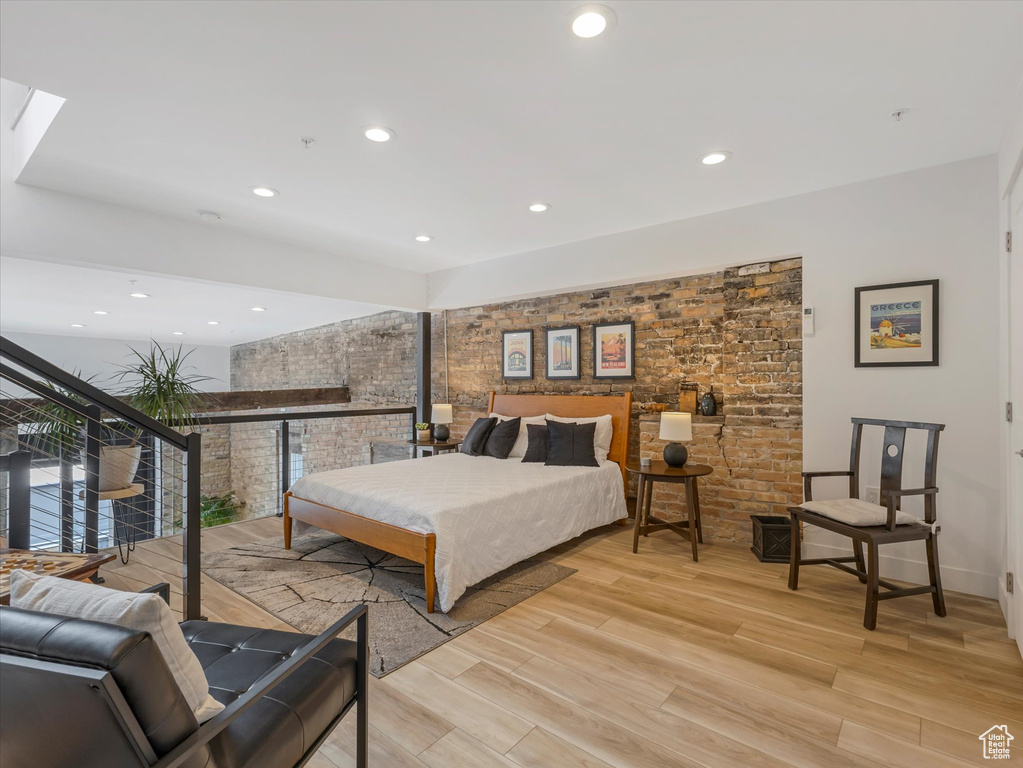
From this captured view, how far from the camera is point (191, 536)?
1944 millimetres

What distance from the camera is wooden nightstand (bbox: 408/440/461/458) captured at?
17.4ft

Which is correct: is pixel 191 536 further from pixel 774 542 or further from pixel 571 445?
pixel 774 542

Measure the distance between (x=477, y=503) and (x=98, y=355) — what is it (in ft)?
29.0

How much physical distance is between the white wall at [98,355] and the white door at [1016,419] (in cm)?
818

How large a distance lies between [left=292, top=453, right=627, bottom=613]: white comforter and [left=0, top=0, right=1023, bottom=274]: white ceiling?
2034 mm

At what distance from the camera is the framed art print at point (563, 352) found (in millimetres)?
5008

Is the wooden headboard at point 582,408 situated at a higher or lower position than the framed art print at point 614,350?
lower

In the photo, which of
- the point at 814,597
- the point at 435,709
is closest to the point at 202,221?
the point at 435,709

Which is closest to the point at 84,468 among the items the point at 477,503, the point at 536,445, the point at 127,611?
the point at 477,503

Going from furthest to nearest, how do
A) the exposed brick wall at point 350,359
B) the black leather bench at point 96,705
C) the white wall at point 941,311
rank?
the exposed brick wall at point 350,359, the white wall at point 941,311, the black leather bench at point 96,705

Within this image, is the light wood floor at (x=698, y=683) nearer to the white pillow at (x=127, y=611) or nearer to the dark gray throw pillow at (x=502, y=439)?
the white pillow at (x=127, y=611)

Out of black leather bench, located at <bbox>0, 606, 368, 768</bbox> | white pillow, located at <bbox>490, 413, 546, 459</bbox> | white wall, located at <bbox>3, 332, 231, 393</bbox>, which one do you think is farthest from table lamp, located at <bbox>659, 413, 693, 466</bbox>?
white wall, located at <bbox>3, 332, 231, 393</bbox>

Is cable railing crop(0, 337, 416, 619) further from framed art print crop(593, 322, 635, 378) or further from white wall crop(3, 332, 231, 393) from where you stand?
framed art print crop(593, 322, 635, 378)

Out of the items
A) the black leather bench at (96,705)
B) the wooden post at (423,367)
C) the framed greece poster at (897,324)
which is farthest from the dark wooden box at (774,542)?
the wooden post at (423,367)
